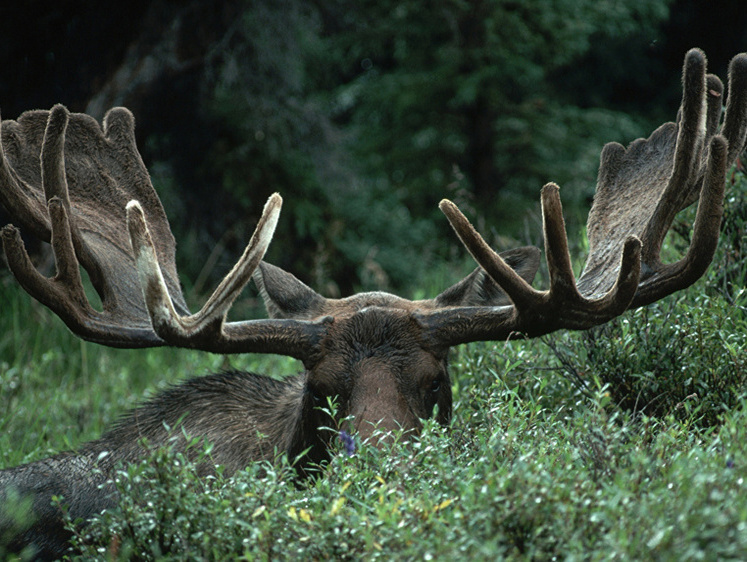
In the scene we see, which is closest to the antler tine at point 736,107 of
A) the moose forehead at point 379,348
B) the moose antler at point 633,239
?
the moose antler at point 633,239

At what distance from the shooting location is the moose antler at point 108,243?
3555 millimetres

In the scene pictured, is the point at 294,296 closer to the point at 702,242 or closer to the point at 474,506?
the point at 702,242

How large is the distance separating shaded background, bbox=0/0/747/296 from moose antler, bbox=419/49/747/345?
441 cm

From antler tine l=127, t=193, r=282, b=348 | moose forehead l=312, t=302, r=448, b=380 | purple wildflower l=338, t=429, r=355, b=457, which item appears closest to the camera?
purple wildflower l=338, t=429, r=355, b=457

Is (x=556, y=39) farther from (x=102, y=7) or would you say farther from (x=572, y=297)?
(x=572, y=297)

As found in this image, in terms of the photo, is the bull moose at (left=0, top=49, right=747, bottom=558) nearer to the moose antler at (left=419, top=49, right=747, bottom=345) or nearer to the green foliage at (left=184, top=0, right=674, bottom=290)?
the moose antler at (left=419, top=49, right=747, bottom=345)

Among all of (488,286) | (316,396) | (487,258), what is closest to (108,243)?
(316,396)

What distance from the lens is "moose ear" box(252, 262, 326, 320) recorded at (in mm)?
4570

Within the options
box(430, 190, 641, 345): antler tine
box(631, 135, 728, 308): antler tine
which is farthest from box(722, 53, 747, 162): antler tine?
box(430, 190, 641, 345): antler tine

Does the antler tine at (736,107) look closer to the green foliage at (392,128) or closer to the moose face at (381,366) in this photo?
the moose face at (381,366)

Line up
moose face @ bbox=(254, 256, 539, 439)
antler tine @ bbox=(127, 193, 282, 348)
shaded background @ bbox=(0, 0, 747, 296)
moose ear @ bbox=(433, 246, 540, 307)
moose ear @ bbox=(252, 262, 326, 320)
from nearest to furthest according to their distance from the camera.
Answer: antler tine @ bbox=(127, 193, 282, 348) < moose face @ bbox=(254, 256, 539, 439) < moose ear @ bbox=(433, 246, 540, 307) < moose ear @ bbox=(252, 262, 326, 320) < shaded background @ bbox=(0, 0, 747, 296)

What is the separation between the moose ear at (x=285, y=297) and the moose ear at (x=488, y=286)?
0.61 metres

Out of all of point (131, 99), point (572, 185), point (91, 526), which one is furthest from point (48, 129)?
point (572, 185)

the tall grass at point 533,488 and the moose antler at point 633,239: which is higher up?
the moose antler at point 633,239
